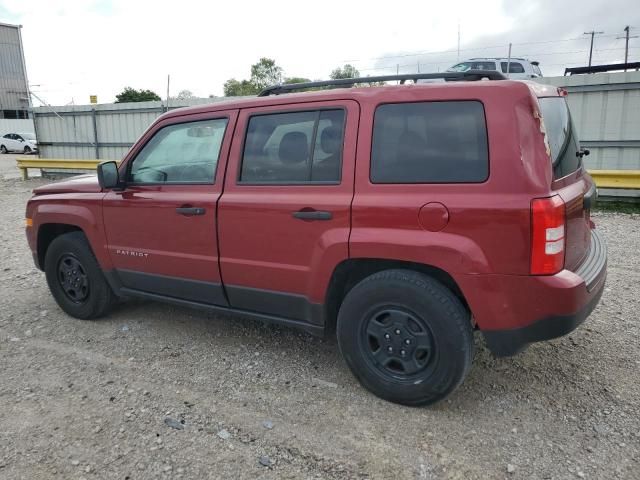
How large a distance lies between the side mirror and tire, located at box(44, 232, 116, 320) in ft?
2.42

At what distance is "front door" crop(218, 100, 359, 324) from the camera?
305 centimetres

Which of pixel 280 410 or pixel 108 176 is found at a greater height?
pixel 108 176

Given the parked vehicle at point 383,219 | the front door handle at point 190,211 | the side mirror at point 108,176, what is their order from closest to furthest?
the parked vehicle at point 383,219 → the front door handle at point 190,211 → the side mirror at point 108,176

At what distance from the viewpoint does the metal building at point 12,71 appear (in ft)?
160

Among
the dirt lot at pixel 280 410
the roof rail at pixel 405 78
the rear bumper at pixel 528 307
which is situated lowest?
the dirt lot at pixel 280 410

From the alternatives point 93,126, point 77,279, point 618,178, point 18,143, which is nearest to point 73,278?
point 77,279

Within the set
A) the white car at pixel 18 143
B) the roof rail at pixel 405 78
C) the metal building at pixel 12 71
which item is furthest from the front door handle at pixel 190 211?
the metal building at pixel 12 71

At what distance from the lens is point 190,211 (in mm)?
3582

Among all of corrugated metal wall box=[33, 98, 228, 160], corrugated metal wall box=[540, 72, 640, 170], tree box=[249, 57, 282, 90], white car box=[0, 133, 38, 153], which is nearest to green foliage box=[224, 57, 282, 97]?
tree box=[249, 57, 282, 90]

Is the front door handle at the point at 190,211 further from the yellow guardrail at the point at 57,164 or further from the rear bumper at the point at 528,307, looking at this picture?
the yellow guardrail at the point at 57,164

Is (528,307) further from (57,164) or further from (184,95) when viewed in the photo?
(184,95)

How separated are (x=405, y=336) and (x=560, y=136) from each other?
57.4 inches

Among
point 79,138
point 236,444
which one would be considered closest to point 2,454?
point 236,444

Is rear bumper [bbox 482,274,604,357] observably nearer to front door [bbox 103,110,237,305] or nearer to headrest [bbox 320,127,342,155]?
headrest [bbox 320,127,342,155]
